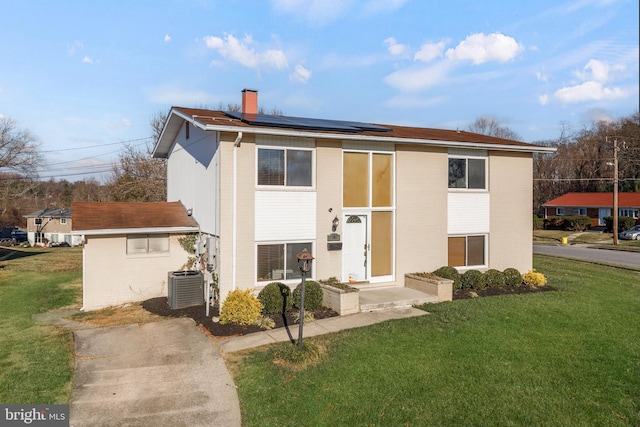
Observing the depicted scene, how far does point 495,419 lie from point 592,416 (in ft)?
4.58

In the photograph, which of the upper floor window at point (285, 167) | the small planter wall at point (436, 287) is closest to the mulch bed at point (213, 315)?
the small planter wall at point (436, 287)

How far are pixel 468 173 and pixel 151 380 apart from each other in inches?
471

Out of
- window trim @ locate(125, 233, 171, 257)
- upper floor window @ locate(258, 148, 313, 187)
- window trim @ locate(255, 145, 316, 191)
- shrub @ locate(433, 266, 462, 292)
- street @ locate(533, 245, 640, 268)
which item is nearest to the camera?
window trim @ locate(255, 145, 316, 191)

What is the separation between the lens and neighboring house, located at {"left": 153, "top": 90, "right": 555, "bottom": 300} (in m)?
11.5

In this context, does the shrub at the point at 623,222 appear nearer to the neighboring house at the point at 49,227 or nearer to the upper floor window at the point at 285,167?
the upper floor window at the point at 285,167

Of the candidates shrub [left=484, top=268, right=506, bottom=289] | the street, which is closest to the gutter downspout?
shrub [left=484, top=268, right=506, bottom=289]

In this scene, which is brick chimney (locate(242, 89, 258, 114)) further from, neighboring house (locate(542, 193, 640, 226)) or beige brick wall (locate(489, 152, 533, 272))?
neighboring house (locate(542, 193, 640, 226))

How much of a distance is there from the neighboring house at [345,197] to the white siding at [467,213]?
42mm

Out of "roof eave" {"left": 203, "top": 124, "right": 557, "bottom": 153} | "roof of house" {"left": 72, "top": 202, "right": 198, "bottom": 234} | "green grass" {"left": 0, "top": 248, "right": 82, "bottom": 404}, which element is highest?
"roof eave" {"left": 203, "top": 124, "right": 557, "bottom": 153}

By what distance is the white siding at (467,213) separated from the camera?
48.2 feet

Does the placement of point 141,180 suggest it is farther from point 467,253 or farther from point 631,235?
point 631,235

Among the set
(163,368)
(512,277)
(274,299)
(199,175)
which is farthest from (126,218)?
(512,277)

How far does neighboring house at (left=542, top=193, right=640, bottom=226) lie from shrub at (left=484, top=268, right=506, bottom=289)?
38461 mm

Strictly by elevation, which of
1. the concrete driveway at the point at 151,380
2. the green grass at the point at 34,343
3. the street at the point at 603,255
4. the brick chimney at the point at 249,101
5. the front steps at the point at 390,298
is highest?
the brick chimney at the point at 249,101
